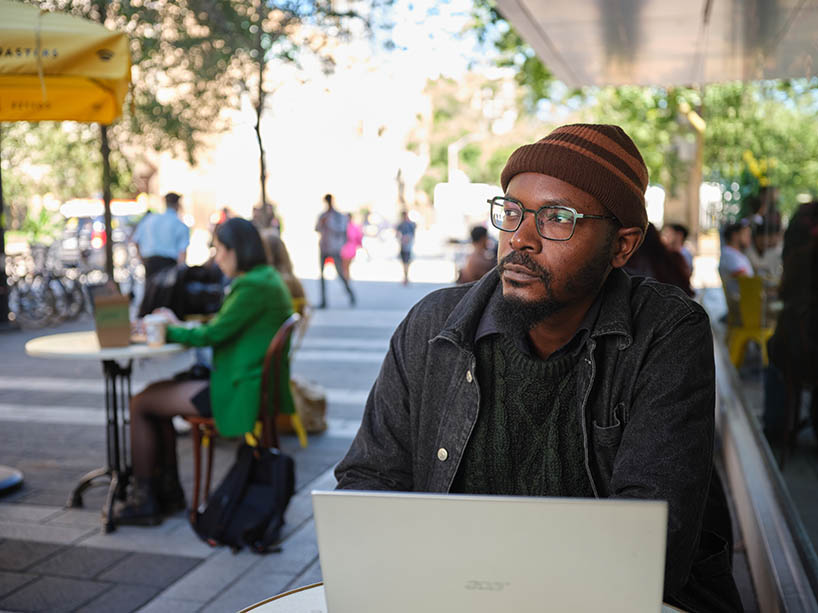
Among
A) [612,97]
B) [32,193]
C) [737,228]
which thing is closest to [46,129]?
[32,193]

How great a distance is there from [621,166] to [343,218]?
13.7 metres

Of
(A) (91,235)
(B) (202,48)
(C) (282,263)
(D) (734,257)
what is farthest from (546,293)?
(A) (91,235)

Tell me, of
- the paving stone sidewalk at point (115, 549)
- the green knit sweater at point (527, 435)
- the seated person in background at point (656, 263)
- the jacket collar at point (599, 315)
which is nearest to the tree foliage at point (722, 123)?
the seated person in background at point (656, 263)

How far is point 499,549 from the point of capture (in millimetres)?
1257

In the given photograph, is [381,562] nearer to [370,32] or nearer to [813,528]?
[813,528]

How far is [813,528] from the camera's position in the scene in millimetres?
3359

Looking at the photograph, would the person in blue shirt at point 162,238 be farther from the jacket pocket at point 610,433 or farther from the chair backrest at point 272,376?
the jacket pocket at point 610,433

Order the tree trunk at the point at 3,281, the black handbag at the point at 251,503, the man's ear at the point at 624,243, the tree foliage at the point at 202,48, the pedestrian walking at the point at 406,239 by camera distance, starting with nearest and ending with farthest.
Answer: the man's ear at the point at 624,243 → the black handbag at the point at 251,503 → the tree foliage at the point at 202,48 → the tree trunk at the point at 3,281 → the pedestrian walking at the point at 406,239

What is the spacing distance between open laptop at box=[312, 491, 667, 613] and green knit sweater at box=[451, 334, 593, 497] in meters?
0.73

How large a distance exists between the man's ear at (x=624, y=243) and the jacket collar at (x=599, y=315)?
31 millimetres

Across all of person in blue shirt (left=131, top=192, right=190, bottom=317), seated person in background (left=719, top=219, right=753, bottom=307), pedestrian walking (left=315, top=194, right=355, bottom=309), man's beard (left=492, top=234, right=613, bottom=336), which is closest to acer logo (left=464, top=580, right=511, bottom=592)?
man's beard (left=492, top=234, right=613, bottom=336)

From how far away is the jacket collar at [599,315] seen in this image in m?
2.00

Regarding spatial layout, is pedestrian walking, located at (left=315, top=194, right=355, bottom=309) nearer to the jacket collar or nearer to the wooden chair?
the wooden chair

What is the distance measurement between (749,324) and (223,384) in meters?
3.33
